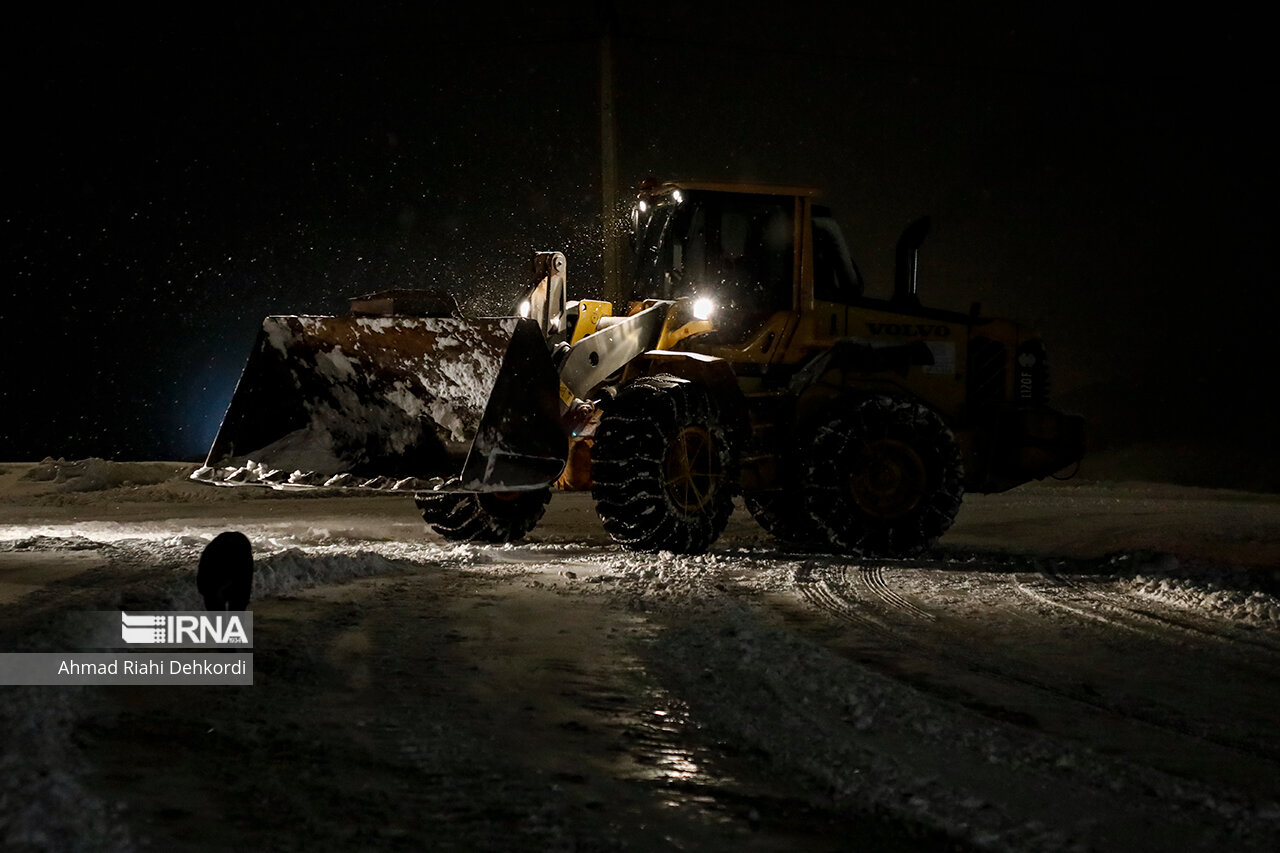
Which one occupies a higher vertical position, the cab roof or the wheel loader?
the cab roof

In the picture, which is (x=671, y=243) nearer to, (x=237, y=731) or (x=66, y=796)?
(x=237, y=731)

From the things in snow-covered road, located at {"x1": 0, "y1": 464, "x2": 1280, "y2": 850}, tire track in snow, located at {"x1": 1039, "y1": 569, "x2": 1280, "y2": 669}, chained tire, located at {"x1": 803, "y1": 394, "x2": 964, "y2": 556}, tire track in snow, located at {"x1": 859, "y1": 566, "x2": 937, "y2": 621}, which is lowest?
tire track in snow, located at {"x1": 1039, "y1": 569, "x2": 1280, "y2": 669}

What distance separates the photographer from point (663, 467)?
9539 mm

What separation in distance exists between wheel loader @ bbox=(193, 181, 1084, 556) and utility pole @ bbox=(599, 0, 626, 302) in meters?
4.95

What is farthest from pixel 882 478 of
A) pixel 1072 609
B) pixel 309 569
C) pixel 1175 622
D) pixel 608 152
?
pixel 608 152

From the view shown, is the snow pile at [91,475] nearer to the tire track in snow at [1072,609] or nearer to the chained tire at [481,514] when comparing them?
the chained tire at [481,514]

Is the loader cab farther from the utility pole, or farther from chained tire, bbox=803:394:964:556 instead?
the utility pole

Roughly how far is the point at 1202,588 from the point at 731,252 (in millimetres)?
4391

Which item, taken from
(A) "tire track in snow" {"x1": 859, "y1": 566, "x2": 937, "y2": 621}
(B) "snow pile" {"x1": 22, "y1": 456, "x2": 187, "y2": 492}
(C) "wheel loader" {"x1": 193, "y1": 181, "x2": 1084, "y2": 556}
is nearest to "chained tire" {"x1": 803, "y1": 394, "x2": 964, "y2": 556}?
(C) "wheel loader" {"x1": 193, "y1": 181, "x2": 1084, "y2": 556}

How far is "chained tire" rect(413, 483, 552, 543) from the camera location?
11.1 meters

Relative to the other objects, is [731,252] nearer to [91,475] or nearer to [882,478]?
[882,478]

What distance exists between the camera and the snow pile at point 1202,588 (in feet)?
24.8

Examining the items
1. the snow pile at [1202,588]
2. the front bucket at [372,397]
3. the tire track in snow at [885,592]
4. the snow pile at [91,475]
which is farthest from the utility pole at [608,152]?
the snow pile at [91,475]

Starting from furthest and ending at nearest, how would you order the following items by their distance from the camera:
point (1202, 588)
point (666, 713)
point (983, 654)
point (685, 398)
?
point (685, 398) < point (1202, 588) < point (983, 654) < point (666, 713)
